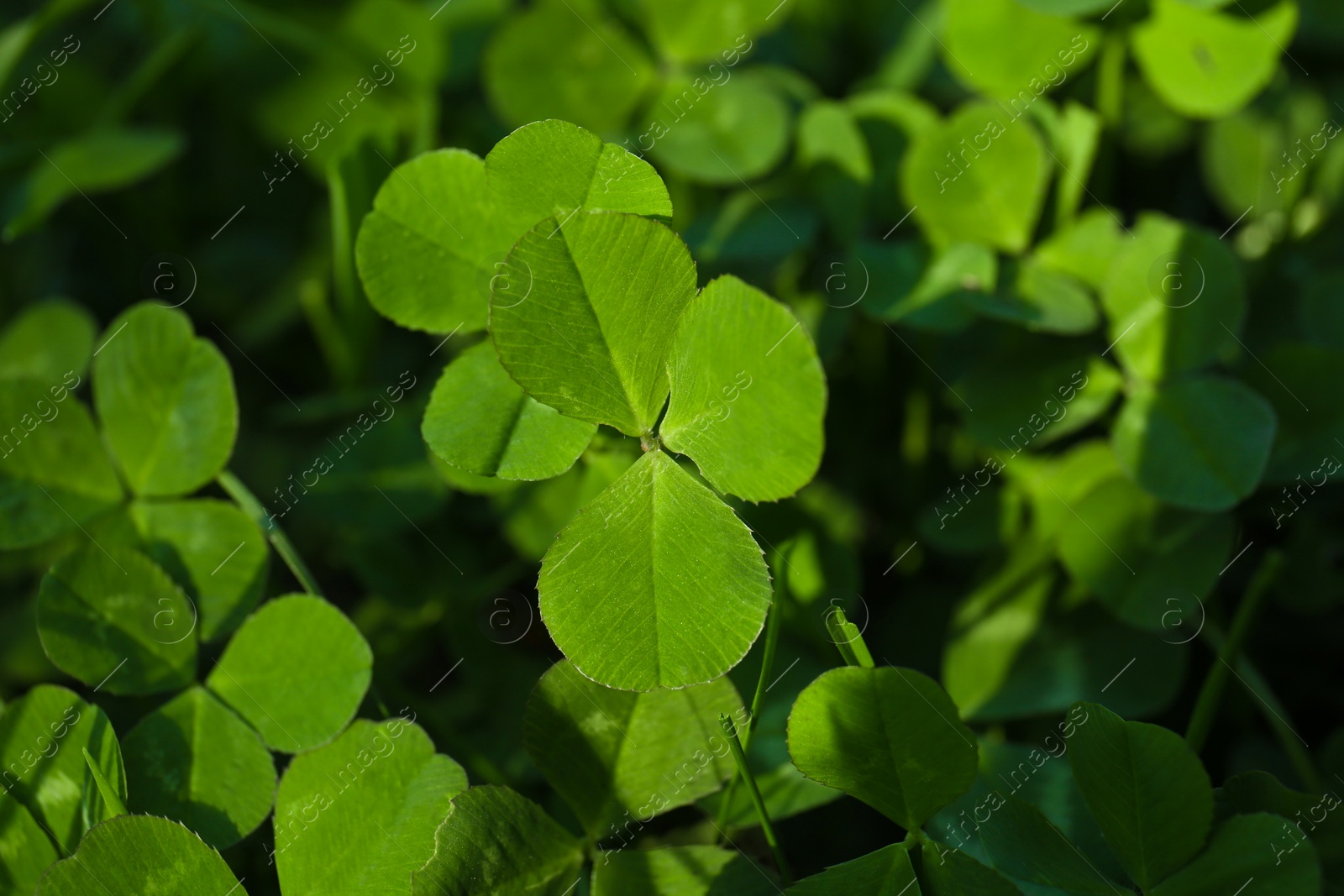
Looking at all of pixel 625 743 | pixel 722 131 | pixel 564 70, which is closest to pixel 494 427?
pixel 625 743

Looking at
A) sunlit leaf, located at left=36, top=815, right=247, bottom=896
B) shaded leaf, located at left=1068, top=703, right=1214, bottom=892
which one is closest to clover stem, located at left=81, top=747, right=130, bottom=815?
sunlit leaf, located at left=36, top=815, right=247, bottom=896

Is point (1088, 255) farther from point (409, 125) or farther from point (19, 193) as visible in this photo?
point (19, 193)

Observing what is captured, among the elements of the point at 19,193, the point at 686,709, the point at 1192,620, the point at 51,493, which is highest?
the point at 19,193

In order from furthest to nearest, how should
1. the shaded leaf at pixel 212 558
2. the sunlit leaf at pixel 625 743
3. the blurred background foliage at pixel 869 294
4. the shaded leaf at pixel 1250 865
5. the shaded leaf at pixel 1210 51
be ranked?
1. the shaded leaf at pixel 1210 51
2. the blurred background foliage at pixel 869 294
3. the shaded leaf at pixel 212 558
4. the sunlit leaf at pixel 625 743
5. the shaded leaf at pixel 1250 865

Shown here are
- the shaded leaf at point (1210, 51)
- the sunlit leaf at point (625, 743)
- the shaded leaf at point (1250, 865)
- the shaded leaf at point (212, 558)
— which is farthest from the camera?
the shaded leaf at point (1210, 51)

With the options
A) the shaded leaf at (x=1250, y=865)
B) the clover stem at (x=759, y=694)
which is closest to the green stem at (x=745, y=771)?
the clover stem at (x=759, y=694)

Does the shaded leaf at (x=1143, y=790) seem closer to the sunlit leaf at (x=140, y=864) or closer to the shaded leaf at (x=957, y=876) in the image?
the shaded leaf at (x=957, y=876)

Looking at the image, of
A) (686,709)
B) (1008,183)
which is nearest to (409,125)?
(1008,183)
